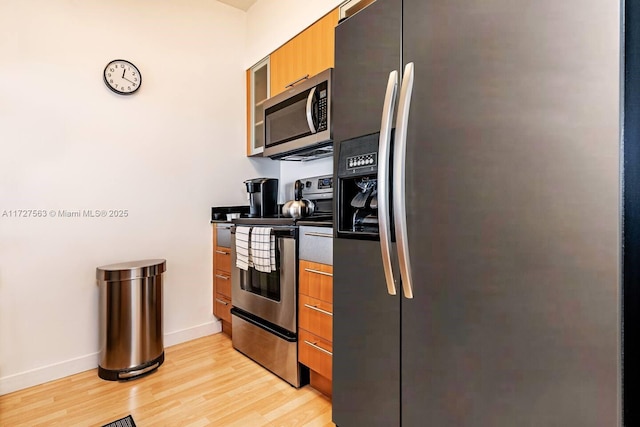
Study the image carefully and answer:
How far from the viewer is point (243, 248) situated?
2164mm

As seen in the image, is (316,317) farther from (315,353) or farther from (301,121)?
(301,121)

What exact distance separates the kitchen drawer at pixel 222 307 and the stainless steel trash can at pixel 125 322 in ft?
1.83

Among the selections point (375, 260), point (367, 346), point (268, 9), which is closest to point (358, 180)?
point (375, 260)

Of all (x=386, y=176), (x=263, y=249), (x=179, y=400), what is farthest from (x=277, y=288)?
(x=386, y=176)

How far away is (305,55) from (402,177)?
157cm

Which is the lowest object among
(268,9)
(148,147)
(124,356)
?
(124,356)

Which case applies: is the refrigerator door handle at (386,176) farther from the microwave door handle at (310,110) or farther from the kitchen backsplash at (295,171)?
the kitchen backsplash at (295,171)

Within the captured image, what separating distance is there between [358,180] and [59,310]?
202cm

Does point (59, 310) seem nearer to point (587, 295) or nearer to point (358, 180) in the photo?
point (358, 180)

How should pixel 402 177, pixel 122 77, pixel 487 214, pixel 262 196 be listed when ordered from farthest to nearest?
1. pixel 262 196
2. pixel 122 77
3. pixel 402 177
4. pixel 487 214

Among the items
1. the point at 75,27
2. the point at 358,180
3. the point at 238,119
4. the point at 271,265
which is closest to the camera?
the point at 358,180

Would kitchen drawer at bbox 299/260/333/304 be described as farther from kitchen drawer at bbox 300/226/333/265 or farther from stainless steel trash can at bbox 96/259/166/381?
stainless steel trash can at bbox 96/259/166/381

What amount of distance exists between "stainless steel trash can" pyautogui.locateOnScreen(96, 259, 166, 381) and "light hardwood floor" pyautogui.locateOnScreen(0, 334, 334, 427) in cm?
7

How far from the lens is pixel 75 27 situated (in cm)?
211
